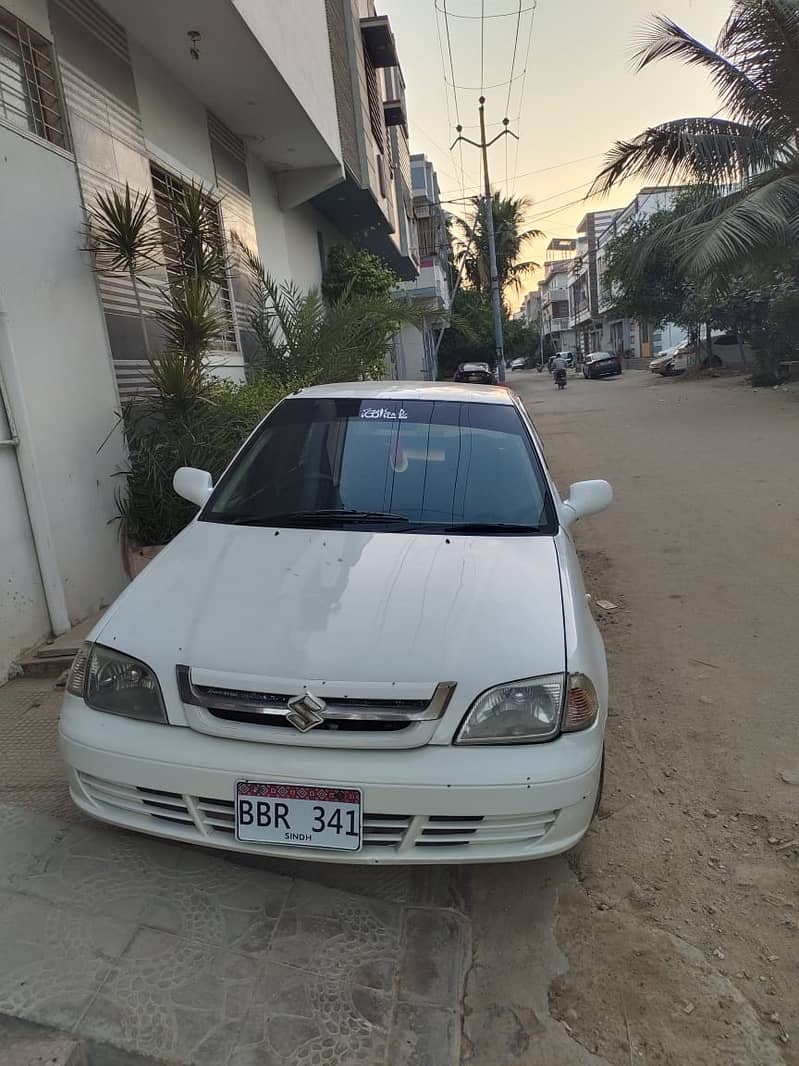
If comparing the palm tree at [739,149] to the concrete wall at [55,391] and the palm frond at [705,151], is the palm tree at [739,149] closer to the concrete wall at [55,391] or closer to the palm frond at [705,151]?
the palm frond at [705,151]

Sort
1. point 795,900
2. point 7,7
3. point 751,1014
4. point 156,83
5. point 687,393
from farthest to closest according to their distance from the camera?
point 687,393
point 156,83
point 7,7
point 795,900
point 751,1014

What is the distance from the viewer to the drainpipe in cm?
397

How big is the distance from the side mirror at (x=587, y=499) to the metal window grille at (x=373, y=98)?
13.3 metres

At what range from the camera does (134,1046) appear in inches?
70.7

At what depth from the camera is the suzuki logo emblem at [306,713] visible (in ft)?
6.54

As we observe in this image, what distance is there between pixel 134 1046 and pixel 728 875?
6.37 feet

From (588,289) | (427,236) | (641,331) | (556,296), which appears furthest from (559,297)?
(427,236)

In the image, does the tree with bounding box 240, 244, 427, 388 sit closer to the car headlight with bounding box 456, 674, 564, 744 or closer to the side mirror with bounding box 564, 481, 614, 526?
the side mirror with bounding box 564, 481, 614, 526

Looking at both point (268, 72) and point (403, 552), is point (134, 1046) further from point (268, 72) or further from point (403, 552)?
point (268, 72)

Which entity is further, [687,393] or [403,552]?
[687,393]

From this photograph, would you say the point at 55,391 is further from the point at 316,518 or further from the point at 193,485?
the point at 316,518

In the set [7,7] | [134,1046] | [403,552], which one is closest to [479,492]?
[403,552]

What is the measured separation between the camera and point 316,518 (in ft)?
9.71

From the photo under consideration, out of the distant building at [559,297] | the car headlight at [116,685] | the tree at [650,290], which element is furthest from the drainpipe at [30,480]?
the distant building at [559,297]
